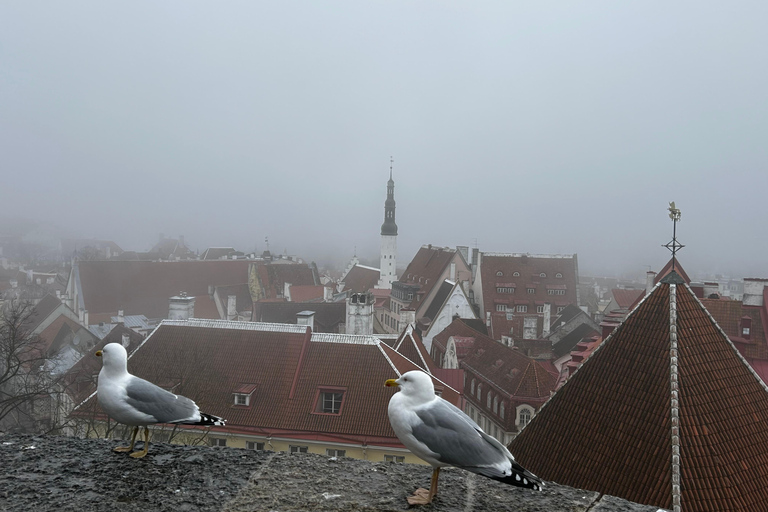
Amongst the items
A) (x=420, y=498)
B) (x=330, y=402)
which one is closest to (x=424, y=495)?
(x=420, y=498)

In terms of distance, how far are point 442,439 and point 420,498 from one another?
39 cm

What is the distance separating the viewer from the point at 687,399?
32.2 feet

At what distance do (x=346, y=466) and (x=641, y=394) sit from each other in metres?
8.05

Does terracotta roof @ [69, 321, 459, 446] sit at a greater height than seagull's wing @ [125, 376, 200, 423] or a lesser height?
lesser

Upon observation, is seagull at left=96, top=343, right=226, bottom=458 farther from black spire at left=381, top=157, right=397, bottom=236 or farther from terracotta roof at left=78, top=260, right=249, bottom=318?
black spire at left=381, top=157, right=397, bottom=236

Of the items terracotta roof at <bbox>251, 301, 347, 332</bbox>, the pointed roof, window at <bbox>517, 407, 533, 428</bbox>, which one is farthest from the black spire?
the pointed roof

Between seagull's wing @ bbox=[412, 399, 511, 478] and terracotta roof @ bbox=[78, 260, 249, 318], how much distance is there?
172 ft

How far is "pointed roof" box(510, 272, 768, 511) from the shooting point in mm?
9180

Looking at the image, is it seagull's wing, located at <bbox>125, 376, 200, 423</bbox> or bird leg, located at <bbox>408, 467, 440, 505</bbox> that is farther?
seagull's wing, located at <bbox>125, 376, 200, 423</bbox>

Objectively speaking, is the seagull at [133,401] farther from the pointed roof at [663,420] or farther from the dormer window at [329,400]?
the dormer window at [329,400]

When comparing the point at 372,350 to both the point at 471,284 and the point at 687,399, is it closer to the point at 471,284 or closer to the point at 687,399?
the point at 687,399

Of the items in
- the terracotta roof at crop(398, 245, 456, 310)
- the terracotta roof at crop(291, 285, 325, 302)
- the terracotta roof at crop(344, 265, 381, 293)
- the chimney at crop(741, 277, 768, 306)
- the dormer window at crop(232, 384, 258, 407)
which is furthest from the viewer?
the terracotta roof at crop(344, 265, 381, 293)

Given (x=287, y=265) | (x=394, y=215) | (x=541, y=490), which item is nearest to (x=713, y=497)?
(x=541, y=490)

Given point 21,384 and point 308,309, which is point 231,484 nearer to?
point 21,384
